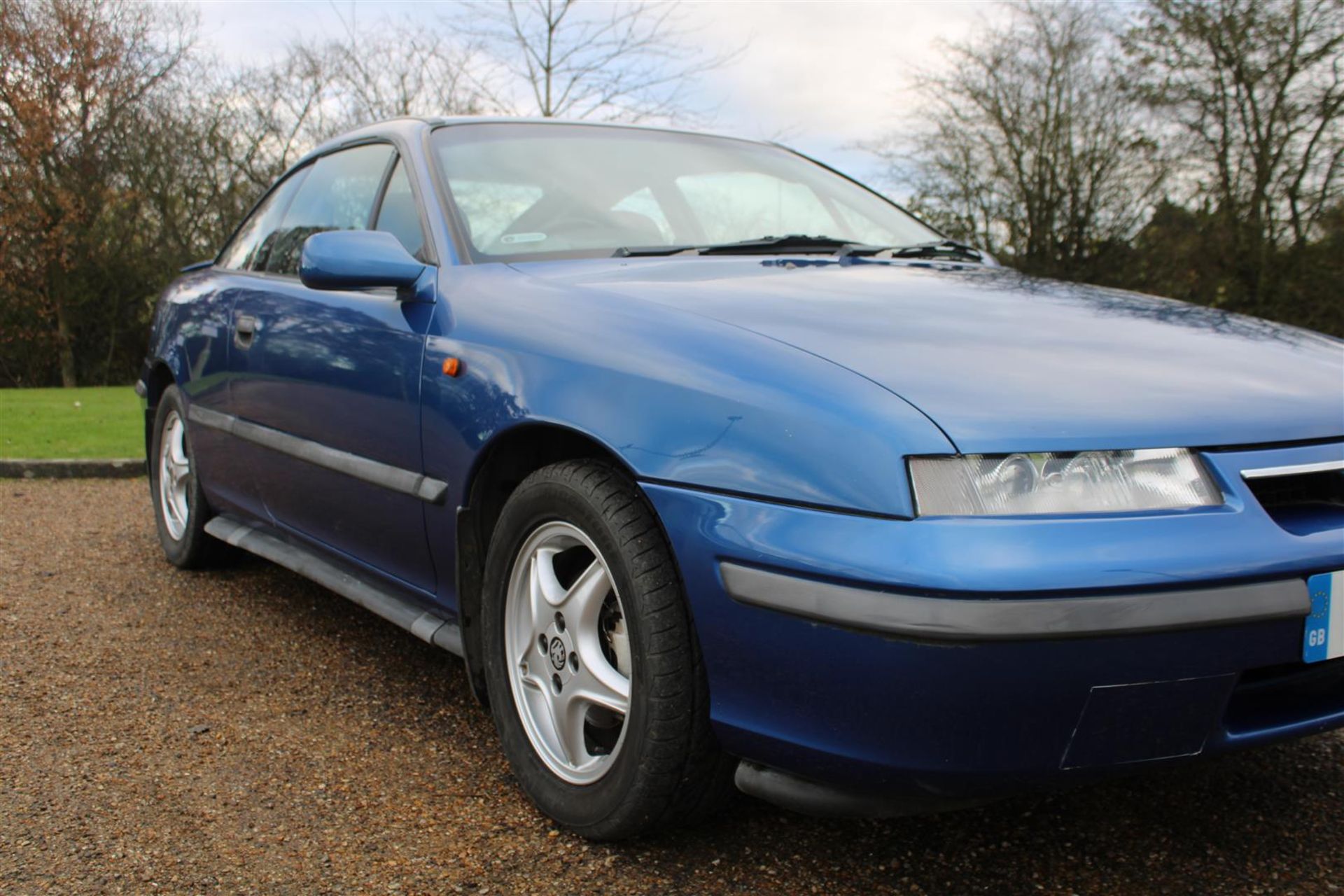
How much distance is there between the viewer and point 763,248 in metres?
3.00

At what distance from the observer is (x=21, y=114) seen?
19328 millimetres

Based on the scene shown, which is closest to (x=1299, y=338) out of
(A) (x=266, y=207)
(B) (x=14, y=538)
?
(A) (x=266, y=207)

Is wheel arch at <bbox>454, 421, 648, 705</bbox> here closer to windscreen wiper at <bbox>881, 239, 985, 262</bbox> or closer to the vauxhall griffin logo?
the vauxhall griffin logo

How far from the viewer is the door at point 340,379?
110 inches

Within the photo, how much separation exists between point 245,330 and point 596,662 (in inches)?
78.7

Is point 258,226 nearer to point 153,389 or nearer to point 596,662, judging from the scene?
point 153,389

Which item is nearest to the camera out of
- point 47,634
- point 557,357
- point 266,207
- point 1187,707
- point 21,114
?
point 1187,707

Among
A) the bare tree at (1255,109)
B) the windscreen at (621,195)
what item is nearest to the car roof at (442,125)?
the windscreen at (621,195)

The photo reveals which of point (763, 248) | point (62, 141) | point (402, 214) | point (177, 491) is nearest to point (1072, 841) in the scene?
point (763, 248)

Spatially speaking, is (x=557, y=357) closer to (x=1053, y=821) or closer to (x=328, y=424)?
(x=328, y=424)

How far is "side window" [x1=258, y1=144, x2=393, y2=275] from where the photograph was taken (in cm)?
343

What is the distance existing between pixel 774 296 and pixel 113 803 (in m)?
1.71

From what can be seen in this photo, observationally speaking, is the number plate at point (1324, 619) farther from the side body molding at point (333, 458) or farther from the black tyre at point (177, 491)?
the black tyre at point (177, 491)

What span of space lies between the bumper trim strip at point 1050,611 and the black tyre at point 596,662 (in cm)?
36
